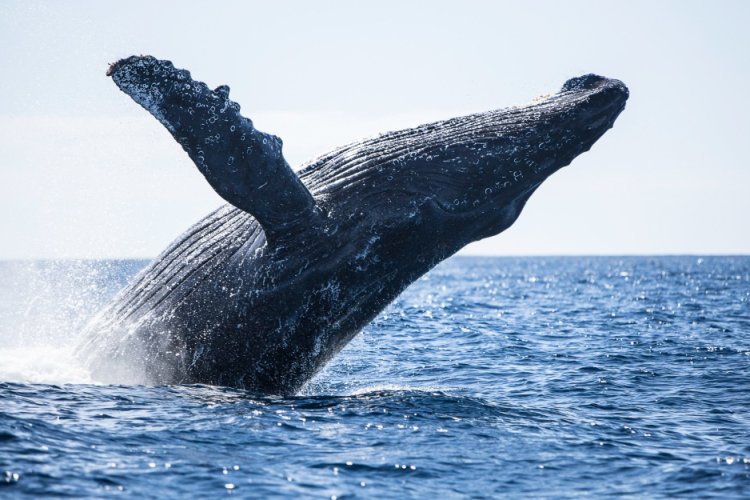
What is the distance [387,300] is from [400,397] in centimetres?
122

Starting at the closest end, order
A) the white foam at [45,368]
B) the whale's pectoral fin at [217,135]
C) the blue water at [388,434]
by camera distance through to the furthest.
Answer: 1. the blue water at [388,434]
2. the whale's pectoral fin at [217,135]
3. the white foam at [45,368]

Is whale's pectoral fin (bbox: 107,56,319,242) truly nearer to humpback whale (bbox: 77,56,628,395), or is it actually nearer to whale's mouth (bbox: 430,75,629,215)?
humpback whale (bbox: 77,56,628,395)

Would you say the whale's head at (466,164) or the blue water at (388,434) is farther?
the whale's head at (466,164)

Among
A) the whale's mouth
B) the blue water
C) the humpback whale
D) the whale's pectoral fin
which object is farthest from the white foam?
the whale's mouth

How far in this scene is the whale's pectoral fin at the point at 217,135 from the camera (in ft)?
25.3

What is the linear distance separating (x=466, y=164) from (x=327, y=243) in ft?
5.53

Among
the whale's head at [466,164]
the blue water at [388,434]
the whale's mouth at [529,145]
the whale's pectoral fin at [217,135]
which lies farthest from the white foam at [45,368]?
the whale's mouth at [529,145]

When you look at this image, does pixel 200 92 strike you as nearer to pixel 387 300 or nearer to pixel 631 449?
Answer: pixel 387 300

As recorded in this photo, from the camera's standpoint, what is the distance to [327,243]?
8.93m

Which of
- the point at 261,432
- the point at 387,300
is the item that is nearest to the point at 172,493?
the point at 261,432

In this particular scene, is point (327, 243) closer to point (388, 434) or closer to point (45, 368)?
point (388, 434)

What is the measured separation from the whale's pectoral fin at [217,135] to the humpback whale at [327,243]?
4cm

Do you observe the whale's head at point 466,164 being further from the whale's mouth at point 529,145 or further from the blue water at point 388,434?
the blue water at point 388,434

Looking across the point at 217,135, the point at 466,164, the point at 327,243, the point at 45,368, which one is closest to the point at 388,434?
the point at 327,243
